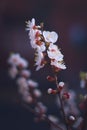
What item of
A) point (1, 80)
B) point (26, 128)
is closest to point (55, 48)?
point (26, 128)

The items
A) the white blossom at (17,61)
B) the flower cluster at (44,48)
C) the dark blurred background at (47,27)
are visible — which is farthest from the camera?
the dark blurred background at (47,27)

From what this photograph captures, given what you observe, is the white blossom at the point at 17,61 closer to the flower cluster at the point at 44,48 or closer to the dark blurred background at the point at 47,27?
the flower cluster at the point at 44,48

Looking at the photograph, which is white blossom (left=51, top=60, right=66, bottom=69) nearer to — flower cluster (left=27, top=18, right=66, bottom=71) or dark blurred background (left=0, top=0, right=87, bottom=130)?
flower cluster (left=27, top=18, right=66, bottom=71)

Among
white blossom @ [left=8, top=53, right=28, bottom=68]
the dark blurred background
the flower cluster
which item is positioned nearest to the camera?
the flower cluster

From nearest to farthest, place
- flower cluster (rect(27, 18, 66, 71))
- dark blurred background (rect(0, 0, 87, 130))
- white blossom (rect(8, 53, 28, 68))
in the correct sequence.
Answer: flower cluster (rect(27, 18, 66, 71))
white blossom (rect(8, 53, 28, 68))
dark blurred background (rect(0, 0, 87, 130))

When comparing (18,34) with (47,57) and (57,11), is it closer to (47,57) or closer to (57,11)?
(57,11)

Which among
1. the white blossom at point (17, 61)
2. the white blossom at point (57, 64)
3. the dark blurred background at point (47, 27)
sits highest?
the dark blurred background at point (47, 27)

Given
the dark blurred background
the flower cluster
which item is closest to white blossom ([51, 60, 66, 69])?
the flower cluster

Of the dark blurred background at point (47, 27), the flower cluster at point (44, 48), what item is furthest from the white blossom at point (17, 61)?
the dark blurred background at point (47, 27)
